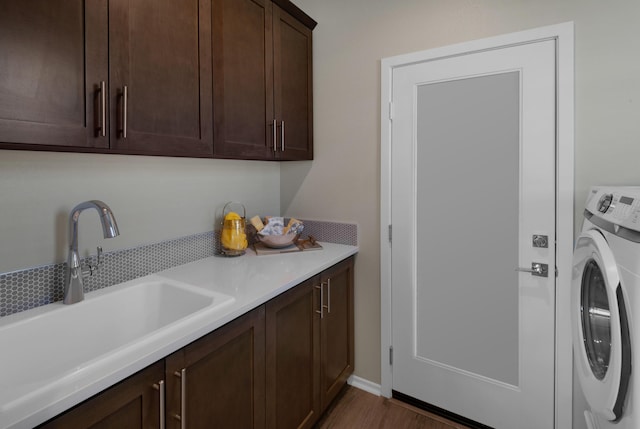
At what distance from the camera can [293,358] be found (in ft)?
5.09

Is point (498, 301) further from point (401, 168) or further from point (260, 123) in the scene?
point (260, 123)

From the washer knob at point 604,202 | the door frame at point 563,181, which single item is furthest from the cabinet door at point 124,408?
the door frame at point 563,181

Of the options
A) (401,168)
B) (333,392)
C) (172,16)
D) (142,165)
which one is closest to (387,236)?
(401,168)

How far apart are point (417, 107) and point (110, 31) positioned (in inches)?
57.8

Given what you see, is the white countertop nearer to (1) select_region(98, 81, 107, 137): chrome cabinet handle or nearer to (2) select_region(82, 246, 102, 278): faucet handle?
(2) select_region(82, 246, 102, 278): faucet handle

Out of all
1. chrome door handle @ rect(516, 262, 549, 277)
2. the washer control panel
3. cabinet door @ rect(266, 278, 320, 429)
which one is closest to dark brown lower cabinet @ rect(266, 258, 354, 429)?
cabinet door @ rect(266, 278, 320, 429)

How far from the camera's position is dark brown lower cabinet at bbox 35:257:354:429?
878mm

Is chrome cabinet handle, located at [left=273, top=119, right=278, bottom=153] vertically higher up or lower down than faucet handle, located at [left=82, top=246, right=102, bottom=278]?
higher up

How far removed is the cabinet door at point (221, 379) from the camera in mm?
994

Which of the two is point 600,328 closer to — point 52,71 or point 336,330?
point 336,330

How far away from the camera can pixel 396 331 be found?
2.03 meters

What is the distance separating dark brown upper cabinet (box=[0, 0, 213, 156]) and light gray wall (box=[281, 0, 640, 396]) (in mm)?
941

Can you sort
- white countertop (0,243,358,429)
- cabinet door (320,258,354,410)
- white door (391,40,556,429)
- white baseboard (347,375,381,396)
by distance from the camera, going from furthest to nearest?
white baseboard (347,375,381,396) → cabinet door (320,258,354,410) → white door (391,40,556,429) → white countertop (0,243,358,429)

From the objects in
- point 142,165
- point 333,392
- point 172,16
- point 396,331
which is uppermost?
point 172,16
